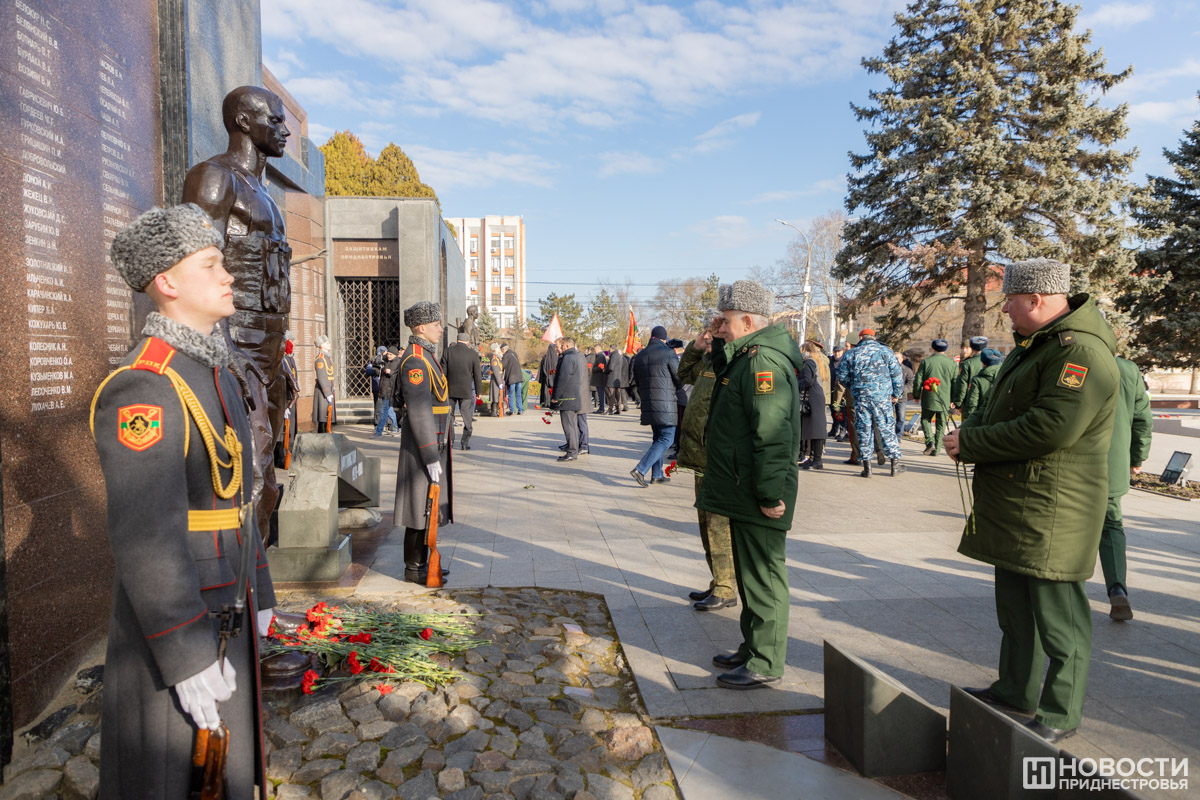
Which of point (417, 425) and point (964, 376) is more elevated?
point (964, 376)

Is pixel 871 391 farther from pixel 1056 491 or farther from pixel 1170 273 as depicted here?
pixel 1170 273

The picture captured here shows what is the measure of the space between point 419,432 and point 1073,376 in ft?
12.3

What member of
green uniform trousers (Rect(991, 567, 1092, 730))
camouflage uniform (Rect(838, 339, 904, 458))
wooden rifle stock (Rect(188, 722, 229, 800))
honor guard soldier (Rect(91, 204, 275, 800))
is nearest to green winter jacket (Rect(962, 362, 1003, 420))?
camouflage uniform (Rect(838, 339, 904, 458))

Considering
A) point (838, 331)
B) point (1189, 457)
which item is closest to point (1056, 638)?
point (1189, 457)

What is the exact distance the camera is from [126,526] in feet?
5.62

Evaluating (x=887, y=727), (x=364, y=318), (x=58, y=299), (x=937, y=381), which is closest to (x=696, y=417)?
(x=887, y=727)

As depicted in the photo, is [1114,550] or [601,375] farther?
[601,375]

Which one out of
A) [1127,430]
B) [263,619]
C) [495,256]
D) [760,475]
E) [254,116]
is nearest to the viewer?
[263,619]

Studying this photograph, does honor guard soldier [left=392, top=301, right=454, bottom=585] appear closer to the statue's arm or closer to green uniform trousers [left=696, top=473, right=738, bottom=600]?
the statue's arm

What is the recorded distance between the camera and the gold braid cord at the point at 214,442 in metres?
1.82

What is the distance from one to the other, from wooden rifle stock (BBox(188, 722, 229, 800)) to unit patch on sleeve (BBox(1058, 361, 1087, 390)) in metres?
3.13

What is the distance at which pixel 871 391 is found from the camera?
10.5m

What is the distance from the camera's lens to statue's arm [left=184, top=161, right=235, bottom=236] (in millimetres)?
3523

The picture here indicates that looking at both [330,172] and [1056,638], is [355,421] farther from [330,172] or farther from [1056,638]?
[330,172]
